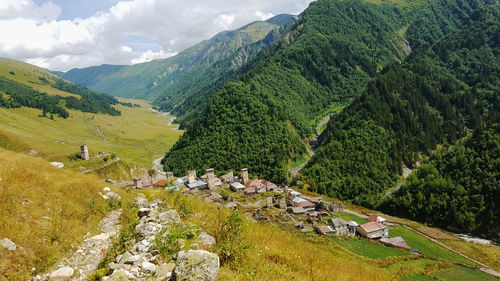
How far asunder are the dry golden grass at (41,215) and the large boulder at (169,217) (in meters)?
3.16

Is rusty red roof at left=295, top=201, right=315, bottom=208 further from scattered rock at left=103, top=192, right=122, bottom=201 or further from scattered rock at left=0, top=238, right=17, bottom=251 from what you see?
scattered rock at left=0, top=238, right=17, bottom=251

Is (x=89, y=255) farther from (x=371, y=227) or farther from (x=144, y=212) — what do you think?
(x=371, y=227)

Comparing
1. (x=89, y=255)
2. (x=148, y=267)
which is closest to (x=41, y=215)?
(x=89, y=255)

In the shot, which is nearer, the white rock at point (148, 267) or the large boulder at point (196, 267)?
the large boulder at point (196, 267)

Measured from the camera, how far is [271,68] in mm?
187000

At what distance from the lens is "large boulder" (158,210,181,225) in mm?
12015

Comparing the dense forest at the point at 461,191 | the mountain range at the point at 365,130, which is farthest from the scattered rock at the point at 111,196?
the dense forest at the point at 461,191

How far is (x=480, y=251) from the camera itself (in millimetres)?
53250

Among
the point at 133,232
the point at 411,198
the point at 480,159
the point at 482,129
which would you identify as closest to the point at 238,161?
the point at 411,198

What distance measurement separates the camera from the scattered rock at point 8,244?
8680mm

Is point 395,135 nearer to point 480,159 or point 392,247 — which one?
point 480,159

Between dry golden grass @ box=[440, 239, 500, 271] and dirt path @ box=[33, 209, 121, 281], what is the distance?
209ft

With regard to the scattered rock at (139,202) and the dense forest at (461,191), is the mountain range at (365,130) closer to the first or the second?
the dense forest at (461,191)

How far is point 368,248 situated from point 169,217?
48.6 m
